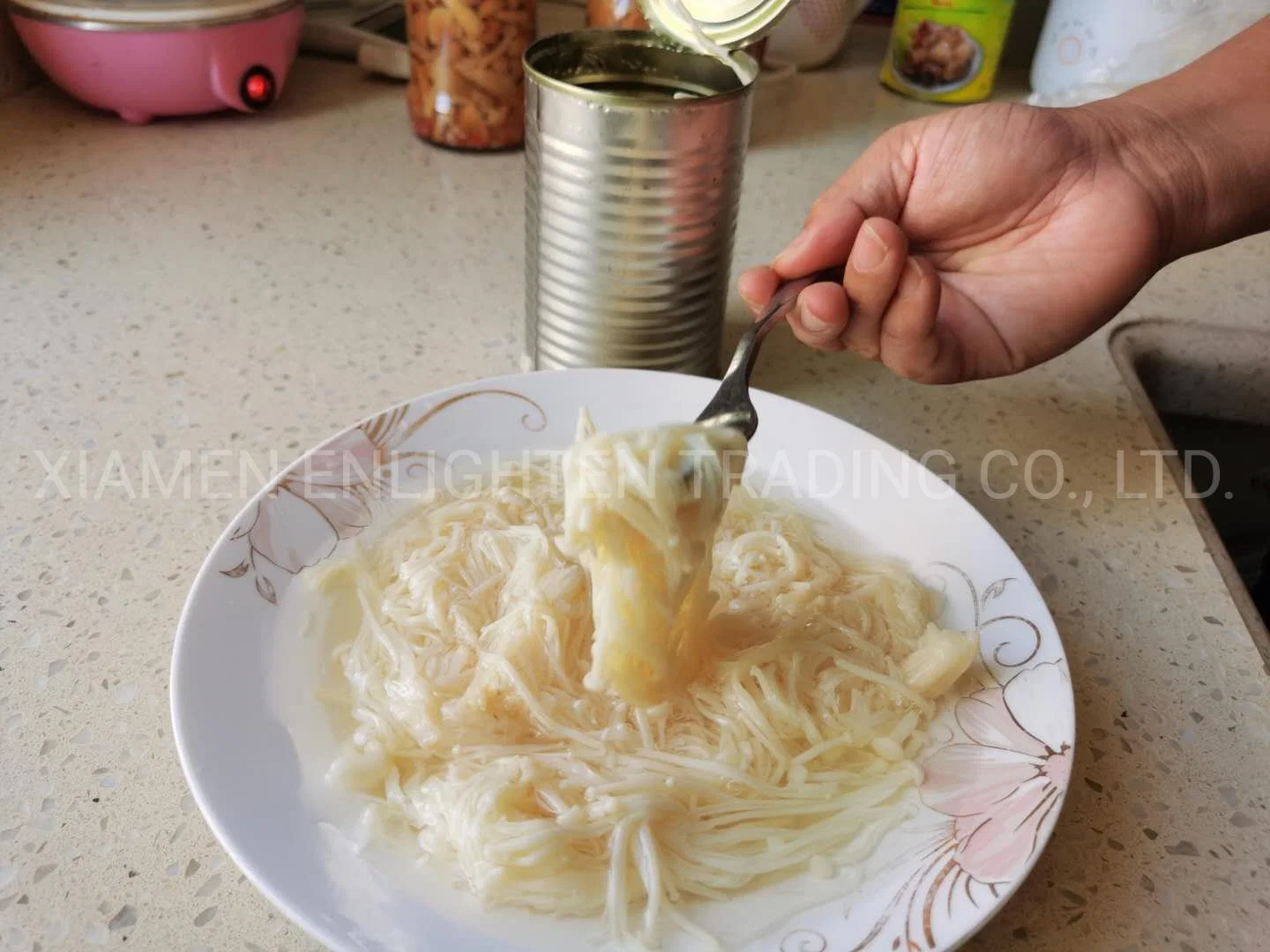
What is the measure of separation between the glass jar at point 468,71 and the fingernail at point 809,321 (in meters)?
1.14

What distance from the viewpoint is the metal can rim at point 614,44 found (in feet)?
4.86

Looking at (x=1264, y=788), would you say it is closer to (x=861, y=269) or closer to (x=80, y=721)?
(x=861, y=269)

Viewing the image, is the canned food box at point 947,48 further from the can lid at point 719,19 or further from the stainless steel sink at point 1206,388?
the can lid at point 719,19

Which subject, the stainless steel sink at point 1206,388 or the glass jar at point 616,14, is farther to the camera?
the glass jar at point 616,14

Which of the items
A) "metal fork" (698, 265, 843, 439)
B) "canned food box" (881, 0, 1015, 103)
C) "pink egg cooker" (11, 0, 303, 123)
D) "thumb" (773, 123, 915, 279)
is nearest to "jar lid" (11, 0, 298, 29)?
"pink egg cooker" (11, 0, 303, 123)

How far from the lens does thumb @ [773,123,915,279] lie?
169 cm

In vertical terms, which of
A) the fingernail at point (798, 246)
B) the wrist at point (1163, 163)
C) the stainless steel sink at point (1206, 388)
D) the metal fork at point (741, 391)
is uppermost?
the wrist at point (1163, 163)

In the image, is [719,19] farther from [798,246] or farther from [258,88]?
[258,88]

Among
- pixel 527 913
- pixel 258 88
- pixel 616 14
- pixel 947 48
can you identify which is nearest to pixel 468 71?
pixel 616 14

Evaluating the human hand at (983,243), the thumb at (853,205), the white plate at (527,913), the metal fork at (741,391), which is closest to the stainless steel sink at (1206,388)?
the human hand at (983,243)

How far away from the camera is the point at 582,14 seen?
11.5ft

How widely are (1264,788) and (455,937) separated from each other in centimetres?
100

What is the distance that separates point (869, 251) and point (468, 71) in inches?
51.2

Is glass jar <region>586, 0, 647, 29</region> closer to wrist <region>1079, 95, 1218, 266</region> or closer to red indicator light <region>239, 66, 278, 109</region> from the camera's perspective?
red indicator light <region>239, 66, 278, 109</region>
